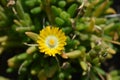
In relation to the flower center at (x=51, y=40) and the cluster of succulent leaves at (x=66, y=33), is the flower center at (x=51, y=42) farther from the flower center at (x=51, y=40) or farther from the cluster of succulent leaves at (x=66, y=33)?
the cluster of succulent leaves at (x=66, y=33)

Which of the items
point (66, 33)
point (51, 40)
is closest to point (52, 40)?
point (51, 40)

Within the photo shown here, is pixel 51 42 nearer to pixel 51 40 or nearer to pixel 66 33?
pixel 51 40

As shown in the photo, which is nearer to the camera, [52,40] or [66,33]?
[52,40]

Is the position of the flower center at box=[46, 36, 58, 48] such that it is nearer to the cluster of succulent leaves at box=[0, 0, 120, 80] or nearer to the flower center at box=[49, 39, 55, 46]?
Result: the flower center at box=[49, 39, 55, 46]

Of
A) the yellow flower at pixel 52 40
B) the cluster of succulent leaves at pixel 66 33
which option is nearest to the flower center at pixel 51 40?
the yellow flower at pixel 52 40

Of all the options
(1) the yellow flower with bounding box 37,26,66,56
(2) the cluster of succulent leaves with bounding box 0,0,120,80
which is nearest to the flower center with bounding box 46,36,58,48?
(1) the yellow flower with bounding box 37,26,66,56
